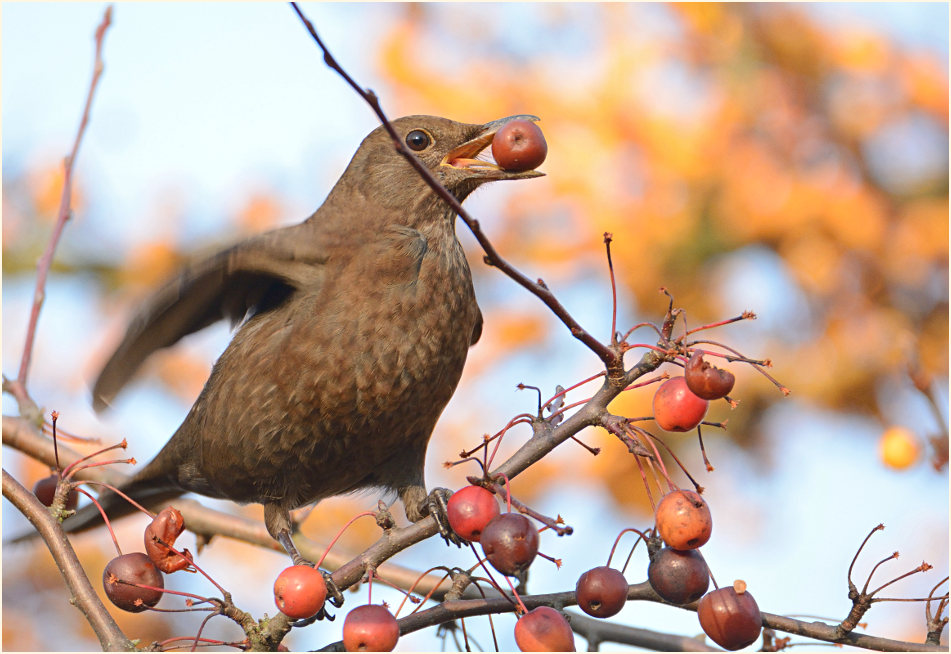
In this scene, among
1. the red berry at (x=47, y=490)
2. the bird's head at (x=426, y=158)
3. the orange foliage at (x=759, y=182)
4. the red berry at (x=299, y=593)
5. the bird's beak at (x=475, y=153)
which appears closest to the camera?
the red berry at (x=299, y=593)

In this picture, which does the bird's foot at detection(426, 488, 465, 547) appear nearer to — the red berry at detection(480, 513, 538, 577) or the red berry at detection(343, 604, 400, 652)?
the red berry at detection(343, 604, 400, 652)

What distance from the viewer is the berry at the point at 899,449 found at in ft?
9.91

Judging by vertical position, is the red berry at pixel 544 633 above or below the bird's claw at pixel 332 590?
below

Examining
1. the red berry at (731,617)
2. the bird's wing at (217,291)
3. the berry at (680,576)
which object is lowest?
the red berry at (731,617)

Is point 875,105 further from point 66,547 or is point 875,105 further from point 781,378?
point 66,547

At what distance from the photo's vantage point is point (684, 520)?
6.63 ft

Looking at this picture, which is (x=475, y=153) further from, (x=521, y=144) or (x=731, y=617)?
(x=731, y=617)

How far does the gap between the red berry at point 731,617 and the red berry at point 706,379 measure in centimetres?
44

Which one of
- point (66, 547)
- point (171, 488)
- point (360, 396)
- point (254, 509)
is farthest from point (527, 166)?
point (254, 509)

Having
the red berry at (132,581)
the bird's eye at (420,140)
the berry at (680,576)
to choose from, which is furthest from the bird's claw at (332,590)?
the bird's eye at (420,140)

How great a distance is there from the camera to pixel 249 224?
6.91m

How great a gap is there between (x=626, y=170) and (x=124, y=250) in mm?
3703

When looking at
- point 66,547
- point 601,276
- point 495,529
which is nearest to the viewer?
point 495,529

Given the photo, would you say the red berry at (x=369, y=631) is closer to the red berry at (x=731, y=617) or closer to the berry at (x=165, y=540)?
the berry at (x=165, y=540)
